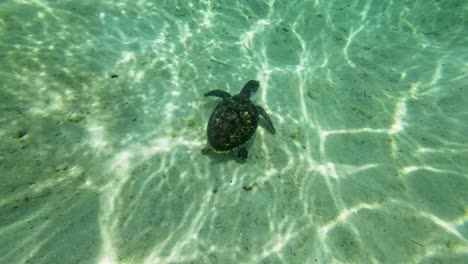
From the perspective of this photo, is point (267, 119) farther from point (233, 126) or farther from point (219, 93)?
point (219, 93)

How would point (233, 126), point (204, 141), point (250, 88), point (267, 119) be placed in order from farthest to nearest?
point (250, 88), point (267, 119), point (204, 141), point (233, 126)

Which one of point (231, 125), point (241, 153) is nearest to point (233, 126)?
point (231, 125)

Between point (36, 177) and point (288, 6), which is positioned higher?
point (288, 6)

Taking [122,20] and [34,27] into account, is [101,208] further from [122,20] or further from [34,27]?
[122,20]

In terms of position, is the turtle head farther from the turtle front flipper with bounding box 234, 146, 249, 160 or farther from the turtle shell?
the turtle front flipper with bounding box 234, 146, 249, 160

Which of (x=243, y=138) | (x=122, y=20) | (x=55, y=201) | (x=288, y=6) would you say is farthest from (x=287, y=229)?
(x=288, y=6)

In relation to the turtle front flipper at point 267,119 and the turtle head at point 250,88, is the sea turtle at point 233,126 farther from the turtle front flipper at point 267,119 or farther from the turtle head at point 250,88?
the turtle head at point 250,88

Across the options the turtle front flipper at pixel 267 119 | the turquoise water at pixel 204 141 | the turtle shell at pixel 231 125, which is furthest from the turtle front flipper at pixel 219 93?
the turtle front flipper at pixel 267 119

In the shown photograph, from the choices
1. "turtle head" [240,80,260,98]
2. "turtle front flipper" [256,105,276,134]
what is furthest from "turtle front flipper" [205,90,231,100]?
"turtle front flipper" [256,105,276,134]
